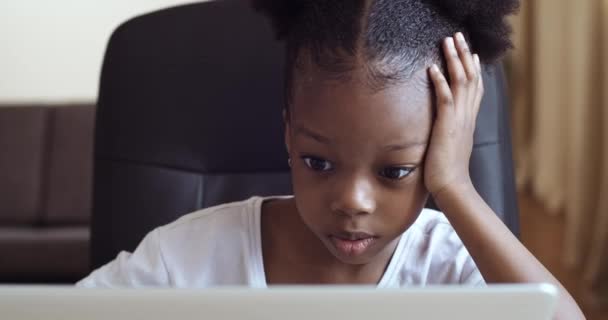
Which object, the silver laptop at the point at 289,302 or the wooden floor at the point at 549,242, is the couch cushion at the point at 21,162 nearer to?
the wooden floor at the point at 549,242

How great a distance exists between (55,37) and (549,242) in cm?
206

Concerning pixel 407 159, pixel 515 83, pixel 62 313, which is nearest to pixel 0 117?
pixel 515 83

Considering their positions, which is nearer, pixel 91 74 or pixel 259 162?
pixel 259 162

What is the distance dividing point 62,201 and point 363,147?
8.04ft

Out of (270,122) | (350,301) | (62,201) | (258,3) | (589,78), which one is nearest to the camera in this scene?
(350,301)

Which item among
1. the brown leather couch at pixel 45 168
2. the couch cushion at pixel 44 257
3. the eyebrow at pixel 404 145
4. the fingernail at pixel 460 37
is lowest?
the couch cushion at pixel 44 257

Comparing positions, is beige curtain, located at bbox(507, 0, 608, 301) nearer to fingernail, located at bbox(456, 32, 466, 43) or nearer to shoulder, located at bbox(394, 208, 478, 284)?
shoulder, located at bbox(394, 208, 478, 284)

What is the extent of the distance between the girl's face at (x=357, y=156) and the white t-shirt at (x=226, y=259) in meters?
0.15

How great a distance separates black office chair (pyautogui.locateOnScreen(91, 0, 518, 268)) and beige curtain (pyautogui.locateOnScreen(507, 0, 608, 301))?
4.69 feet

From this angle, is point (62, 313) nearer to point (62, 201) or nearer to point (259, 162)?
point (259, 162)

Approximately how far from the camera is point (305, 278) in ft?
3.16

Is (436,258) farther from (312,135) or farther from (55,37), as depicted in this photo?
(55,37)

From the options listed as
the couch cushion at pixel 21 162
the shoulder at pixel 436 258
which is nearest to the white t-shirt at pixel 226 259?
the shoulder at pixel 436 258

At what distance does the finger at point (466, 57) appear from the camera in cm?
80
